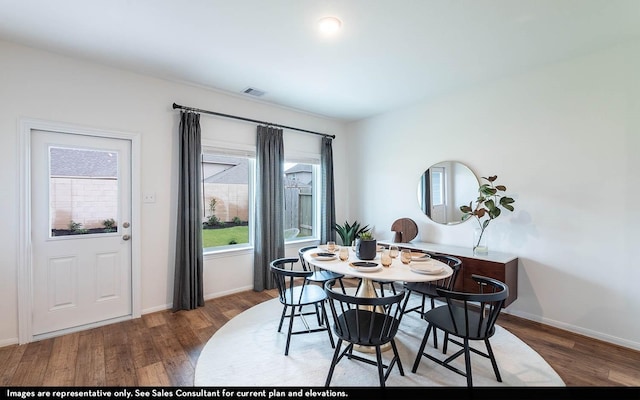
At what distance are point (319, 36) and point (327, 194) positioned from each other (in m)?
2.83

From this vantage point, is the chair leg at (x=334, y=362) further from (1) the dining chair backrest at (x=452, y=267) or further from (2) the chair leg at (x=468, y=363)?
(1) the dining chair backrest at (x=452, y=267)

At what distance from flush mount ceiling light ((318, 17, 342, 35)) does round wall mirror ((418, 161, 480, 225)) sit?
7.82 feet

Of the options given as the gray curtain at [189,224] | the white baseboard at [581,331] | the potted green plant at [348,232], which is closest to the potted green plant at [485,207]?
the white baseboard at [581,331]

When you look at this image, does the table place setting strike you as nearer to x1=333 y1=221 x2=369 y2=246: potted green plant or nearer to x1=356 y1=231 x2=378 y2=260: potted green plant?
x1=356 y1=231 x2=378 y2=260: potted green plant

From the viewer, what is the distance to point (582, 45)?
271 cm

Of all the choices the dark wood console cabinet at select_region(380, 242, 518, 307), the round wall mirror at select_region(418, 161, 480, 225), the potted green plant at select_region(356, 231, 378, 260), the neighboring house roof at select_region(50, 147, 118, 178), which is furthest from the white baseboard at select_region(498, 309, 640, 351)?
the neighboring house roof at select_region(50, 147, 118, 178)

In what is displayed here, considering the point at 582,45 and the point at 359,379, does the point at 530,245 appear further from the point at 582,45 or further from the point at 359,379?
the point at 359,379

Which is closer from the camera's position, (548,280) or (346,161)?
(548,280)

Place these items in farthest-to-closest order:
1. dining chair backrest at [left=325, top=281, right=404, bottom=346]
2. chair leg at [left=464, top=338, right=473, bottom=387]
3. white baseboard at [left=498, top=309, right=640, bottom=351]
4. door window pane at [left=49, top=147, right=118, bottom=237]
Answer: door window pane at [left=49, top=147, right=118, bottom=237] < white baseboard at [left=498, top=309, right=640, bottom=351] < chair leg at [left=464, top=338, right=473, bottom=387] < dining chair backrest at [left=325, top=281, right=404, bottom=346]

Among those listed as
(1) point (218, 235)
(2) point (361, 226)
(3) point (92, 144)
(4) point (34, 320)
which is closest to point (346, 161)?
(2) point (361, 226)

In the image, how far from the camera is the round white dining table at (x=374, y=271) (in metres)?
2.18

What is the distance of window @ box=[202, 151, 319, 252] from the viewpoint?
155 inches

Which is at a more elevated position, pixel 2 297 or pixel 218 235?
pixel 218 235

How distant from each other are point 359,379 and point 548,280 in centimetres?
239
